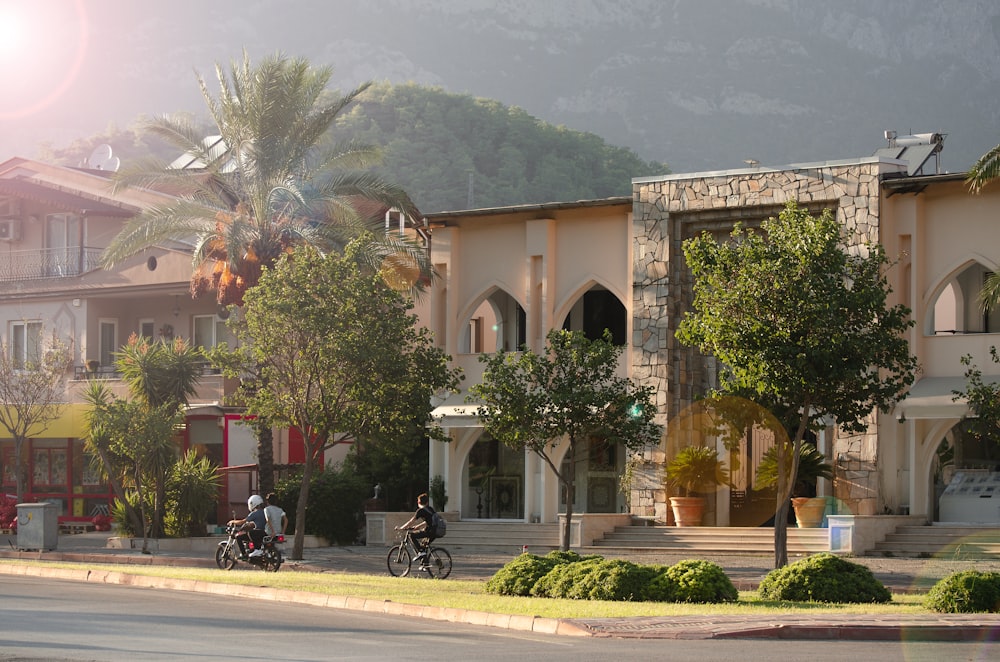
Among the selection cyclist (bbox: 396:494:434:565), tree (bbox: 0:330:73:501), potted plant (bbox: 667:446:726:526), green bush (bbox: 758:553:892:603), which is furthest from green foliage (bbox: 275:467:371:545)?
green bush (bbox: 758:553:892:603)

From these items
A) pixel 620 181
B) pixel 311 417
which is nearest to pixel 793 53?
pixel 620 181

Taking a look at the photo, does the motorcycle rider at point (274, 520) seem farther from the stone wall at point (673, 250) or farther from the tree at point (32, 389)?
the tree at point (32, 389)

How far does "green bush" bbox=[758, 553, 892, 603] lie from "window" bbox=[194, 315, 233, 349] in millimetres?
27002

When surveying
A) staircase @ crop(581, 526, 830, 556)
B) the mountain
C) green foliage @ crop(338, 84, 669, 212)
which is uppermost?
the mountain

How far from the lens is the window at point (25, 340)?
44.2 meters

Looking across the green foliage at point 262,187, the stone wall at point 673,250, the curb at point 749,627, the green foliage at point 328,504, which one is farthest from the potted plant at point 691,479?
the curb at point 749,627

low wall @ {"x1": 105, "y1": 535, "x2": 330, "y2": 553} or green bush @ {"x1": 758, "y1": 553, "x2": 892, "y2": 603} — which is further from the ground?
green bush @ {"x1": 758, "y1": 553, "x2": 892, "y2": 603}

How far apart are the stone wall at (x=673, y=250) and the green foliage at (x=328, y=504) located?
661 cm

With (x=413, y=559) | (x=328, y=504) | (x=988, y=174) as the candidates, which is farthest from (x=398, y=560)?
(x=988, y=174)

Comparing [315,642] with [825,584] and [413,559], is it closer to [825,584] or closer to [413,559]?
[825,584]

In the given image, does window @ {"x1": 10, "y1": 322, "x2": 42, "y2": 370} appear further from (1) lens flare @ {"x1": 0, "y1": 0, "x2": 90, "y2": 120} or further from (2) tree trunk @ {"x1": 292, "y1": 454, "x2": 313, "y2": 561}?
(1) lens flare @ {"x1": 0, "y1": 0, "x2": 90, "y2": 120}

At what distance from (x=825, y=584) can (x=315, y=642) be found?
7.29m

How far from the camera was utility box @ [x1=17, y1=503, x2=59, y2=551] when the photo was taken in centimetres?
3023

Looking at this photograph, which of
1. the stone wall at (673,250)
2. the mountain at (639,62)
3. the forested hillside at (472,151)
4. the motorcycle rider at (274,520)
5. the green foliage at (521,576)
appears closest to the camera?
the green foliage at (521,576)
